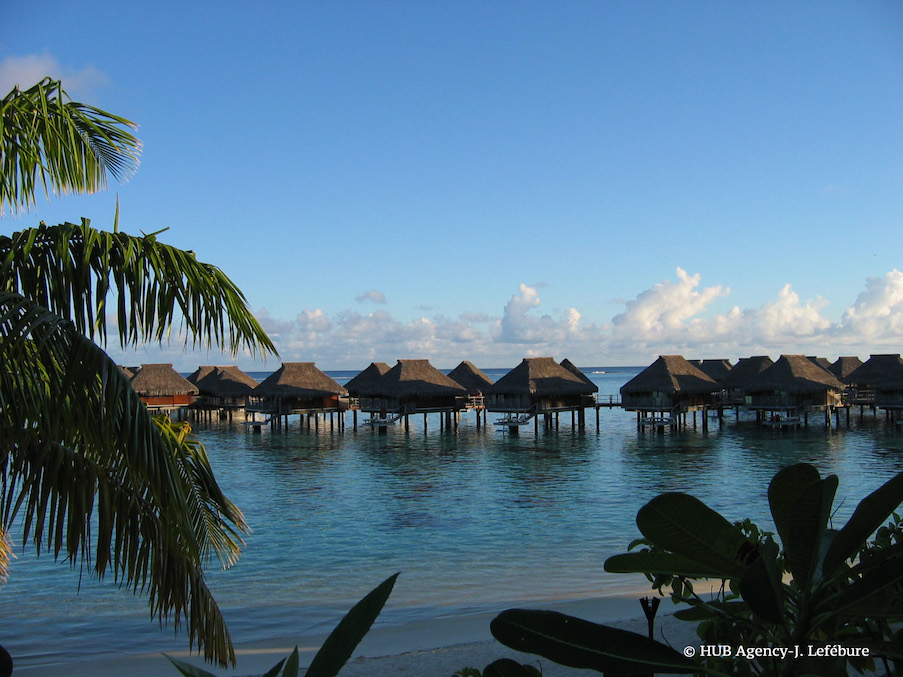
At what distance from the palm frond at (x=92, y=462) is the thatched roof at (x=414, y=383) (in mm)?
36926

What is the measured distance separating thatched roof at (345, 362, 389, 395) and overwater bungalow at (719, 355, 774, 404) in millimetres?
20742

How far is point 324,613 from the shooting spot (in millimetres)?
10328

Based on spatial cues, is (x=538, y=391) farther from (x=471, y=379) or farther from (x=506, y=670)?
(x=506, y=670)

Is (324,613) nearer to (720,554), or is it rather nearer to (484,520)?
(484,520)

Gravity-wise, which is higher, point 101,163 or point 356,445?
point 101,163

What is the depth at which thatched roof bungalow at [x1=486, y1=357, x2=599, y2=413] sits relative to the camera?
39.3 meters

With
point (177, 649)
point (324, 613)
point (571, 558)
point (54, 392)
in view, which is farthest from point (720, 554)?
point (571, 558)

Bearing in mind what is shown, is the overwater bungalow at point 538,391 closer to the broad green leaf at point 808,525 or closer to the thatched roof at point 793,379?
the thatched roof at point 793,379

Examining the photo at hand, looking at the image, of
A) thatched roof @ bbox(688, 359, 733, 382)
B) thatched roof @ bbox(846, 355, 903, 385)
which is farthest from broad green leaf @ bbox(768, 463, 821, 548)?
thatched roof @ bbox(688, 359, 733, 382)

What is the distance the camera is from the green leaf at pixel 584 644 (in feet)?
4.24

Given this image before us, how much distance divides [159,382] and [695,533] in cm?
4607

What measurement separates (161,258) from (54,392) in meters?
0.78

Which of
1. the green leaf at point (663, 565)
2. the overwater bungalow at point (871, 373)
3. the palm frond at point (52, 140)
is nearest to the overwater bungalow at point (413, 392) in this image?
the overwater bungalow at point (871, 373)

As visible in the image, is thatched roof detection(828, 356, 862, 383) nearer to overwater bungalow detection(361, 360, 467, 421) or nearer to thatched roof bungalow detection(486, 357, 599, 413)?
thatched roof bungalow detection(486, 357, 599, 413)
